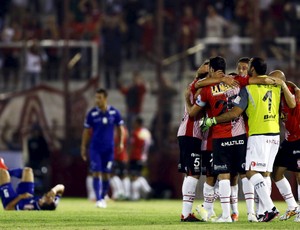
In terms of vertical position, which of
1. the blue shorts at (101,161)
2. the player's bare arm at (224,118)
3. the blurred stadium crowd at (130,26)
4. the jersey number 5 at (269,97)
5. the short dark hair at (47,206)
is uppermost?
the blurred stadium crowd at (130,26)

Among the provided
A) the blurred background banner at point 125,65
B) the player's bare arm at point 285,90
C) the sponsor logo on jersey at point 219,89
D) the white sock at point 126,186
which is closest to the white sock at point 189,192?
the sponsor logo on jersey at point 219,89

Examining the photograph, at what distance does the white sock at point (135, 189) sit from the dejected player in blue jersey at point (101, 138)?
491 centimetres

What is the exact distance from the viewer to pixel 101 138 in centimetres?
2422

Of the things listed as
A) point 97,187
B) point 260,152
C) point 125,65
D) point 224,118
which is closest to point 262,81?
point 224,118

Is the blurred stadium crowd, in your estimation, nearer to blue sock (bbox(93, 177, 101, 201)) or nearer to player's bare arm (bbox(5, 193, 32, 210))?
blue sock (bbox(93, 177, 101, 201))

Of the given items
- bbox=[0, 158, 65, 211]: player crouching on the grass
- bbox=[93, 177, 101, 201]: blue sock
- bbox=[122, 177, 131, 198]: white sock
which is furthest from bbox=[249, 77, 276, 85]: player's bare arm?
bbox=[122, 177, 131, 198]: white sock

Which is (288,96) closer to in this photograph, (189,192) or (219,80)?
(219,80)

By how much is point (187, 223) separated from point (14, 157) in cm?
1393

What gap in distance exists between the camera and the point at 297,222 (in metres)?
16.9

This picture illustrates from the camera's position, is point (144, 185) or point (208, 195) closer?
point (208, 195)

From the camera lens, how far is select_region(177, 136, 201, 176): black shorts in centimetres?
1681

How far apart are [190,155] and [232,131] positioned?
29.5 inches

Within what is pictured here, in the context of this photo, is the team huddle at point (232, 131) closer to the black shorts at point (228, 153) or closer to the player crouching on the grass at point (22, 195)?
the black shorts at point (228, 153)

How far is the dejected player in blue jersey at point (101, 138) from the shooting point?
78.0ft
